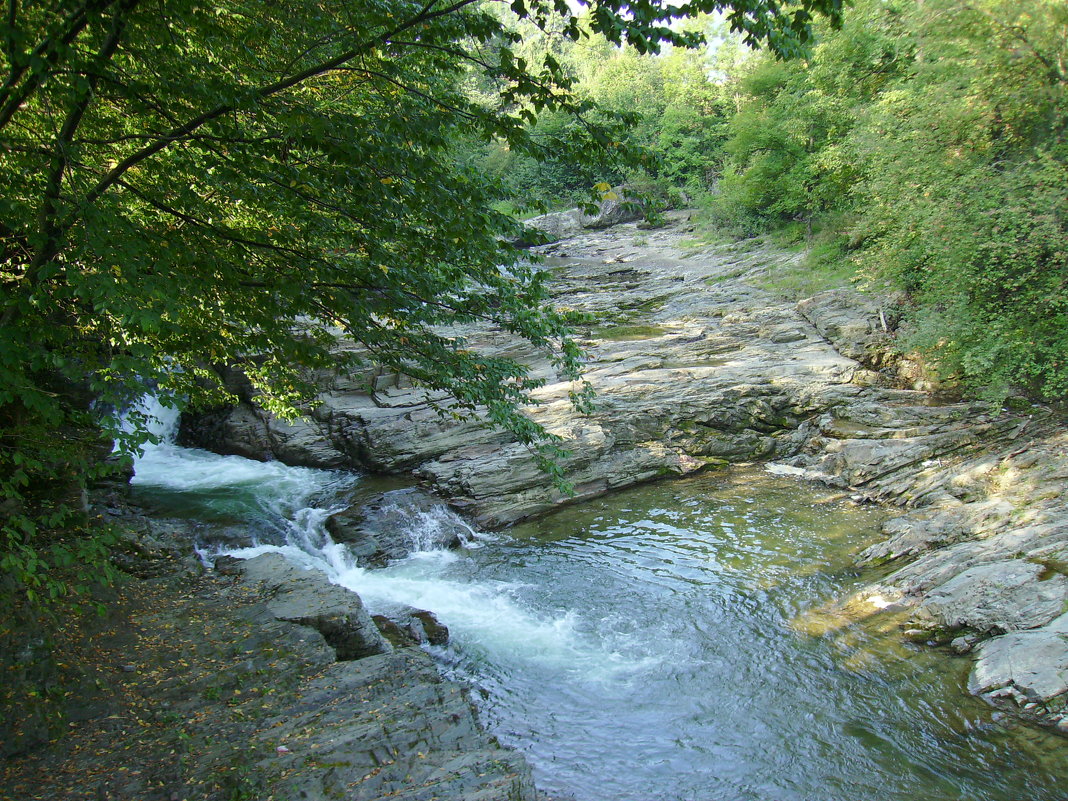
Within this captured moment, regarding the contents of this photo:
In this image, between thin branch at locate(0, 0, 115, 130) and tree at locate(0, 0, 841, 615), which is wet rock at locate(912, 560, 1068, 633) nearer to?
tree at locate(0, 0, 841, 615)

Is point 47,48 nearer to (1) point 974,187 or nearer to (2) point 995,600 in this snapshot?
(2) point 995,600

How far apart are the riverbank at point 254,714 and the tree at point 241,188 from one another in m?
1.54

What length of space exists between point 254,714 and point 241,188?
469 cm

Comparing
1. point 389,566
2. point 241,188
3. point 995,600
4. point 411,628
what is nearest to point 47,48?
point 241,188

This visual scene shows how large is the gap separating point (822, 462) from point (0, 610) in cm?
1434

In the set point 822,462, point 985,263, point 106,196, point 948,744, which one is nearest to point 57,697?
point 106,196

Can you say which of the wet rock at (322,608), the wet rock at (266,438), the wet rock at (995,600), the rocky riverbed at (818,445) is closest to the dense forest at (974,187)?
the rocky riverbed at (818,445)

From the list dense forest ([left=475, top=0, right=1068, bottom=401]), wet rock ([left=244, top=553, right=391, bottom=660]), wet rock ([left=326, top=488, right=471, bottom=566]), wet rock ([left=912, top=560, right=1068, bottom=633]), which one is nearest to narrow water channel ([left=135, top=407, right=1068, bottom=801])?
wet rock ([left=326, top=488, right=471, bottom=566])

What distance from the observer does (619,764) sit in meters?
6.88

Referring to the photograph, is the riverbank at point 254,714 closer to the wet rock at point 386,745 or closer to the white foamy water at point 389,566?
the wet rock at point 386,745

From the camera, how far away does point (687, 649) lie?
29.0 feet

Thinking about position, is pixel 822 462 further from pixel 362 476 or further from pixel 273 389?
pixel 273 389

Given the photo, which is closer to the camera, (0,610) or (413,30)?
(413,30)

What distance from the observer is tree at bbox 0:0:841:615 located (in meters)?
4.01
